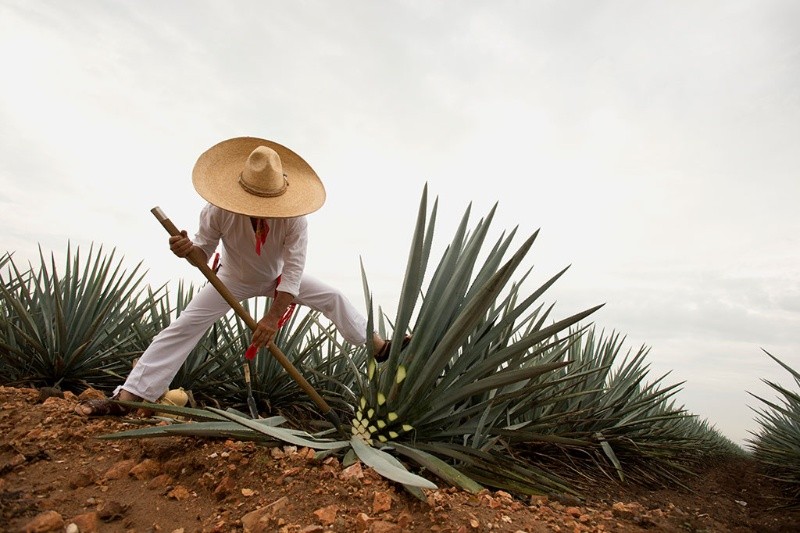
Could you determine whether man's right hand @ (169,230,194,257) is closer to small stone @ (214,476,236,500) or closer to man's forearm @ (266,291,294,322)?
man's forearm @ (266,291,294,322)

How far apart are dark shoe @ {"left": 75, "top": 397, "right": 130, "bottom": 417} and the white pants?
0.23m

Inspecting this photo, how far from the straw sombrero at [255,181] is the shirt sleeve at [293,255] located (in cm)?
18

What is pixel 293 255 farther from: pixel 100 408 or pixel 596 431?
pixel 596 431

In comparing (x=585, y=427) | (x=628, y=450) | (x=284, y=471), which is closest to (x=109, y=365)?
(x=284, y=471)

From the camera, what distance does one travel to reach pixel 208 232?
10.4 feet

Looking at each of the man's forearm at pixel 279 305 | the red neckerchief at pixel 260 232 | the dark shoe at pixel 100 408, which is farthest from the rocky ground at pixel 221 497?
the red neckerchief at pixel 260 232

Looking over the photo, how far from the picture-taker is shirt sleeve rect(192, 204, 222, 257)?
3.12m

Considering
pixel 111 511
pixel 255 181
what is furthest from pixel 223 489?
pixel 255 181

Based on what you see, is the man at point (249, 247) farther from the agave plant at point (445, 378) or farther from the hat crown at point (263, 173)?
the agave plant at point (445, 378)

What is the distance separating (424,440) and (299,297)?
1.37m

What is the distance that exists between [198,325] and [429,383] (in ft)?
5.32

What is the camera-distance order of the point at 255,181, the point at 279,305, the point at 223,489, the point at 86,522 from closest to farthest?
the point at 86,522 < the point at 223,489 < the point at 255,181 < the point at 279,305

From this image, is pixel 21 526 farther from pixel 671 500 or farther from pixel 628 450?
pixel 628 450

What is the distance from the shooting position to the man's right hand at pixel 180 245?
288cm
